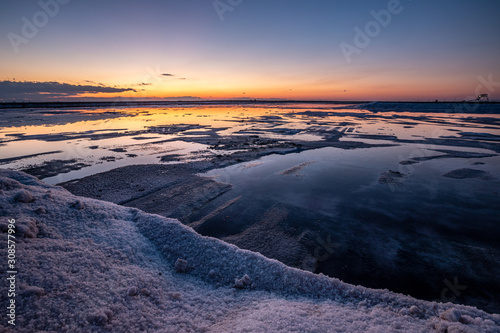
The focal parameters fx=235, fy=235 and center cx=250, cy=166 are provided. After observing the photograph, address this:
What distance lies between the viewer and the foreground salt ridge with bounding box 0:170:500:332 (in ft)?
7.46

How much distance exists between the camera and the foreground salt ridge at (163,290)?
2.27m

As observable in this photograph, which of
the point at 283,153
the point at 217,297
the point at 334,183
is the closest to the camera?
the point at 217,297

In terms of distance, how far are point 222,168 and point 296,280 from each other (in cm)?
735

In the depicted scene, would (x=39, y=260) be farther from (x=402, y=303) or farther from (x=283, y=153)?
(x=283, y=153)

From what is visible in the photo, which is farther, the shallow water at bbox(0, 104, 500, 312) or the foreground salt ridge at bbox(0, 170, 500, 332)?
the shallow water at bbox(0, 104, 500, 312)

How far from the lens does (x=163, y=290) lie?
284cm

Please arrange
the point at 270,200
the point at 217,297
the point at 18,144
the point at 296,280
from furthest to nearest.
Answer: the point at 18,144 → the point at 270,200 → the point at 296,280 → the point at 217,297

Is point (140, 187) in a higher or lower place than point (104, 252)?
lower

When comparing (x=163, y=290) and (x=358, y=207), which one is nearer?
(x=163, y=290)

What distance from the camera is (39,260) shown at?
8.68 feet

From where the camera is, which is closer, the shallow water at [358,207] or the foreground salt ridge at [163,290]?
the foreground salt ridge at [163,290]

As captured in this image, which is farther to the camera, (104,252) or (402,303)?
(104,252)

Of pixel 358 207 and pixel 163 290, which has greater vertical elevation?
pixel 163 290

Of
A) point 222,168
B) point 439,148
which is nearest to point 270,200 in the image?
point 222,168
